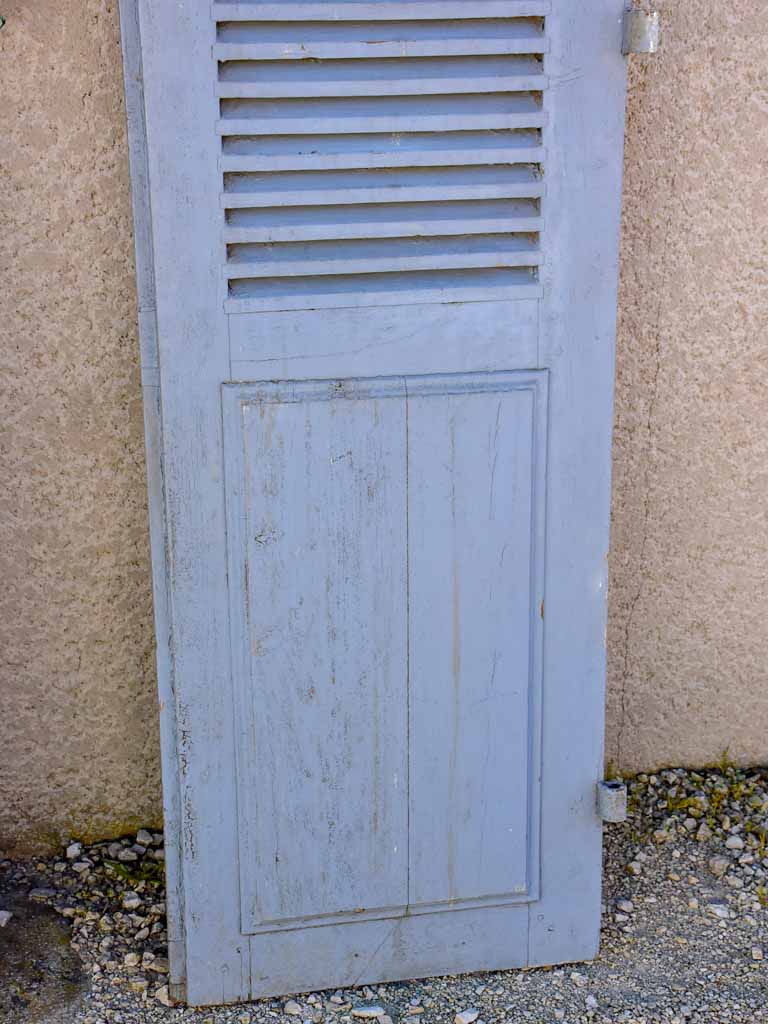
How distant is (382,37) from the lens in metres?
1.98

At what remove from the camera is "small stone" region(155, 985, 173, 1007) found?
2.30 meters

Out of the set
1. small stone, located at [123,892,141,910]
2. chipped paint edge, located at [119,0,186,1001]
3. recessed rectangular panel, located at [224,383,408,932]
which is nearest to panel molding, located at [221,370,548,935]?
recessed rectangular panel, located at [224,383,408,932]

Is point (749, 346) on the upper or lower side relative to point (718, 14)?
lower

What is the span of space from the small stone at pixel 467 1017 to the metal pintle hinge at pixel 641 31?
66.5 inches

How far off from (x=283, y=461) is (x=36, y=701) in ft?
2.94

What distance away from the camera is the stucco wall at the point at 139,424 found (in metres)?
2.35

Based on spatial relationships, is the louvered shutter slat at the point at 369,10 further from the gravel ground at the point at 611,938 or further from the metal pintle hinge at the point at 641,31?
the gravel ground at the point at 611,938

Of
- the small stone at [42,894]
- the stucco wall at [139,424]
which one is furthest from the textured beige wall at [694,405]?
the small stone at [42,894]

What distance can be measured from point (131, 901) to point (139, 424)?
38.0 inches

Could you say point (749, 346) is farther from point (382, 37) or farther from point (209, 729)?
point (209, 729)

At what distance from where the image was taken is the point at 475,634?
2.22 meters

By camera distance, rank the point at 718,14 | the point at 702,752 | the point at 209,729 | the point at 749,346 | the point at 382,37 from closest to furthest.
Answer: the point at 382,37 → the point at 209,729 → the point at 718,14 → the point at 749,346 → the point at 702,752

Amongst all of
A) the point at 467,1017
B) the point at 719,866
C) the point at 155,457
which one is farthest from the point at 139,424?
the point at 719,866

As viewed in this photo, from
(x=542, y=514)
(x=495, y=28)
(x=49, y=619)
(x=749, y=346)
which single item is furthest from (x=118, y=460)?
(x=749, y=346)
